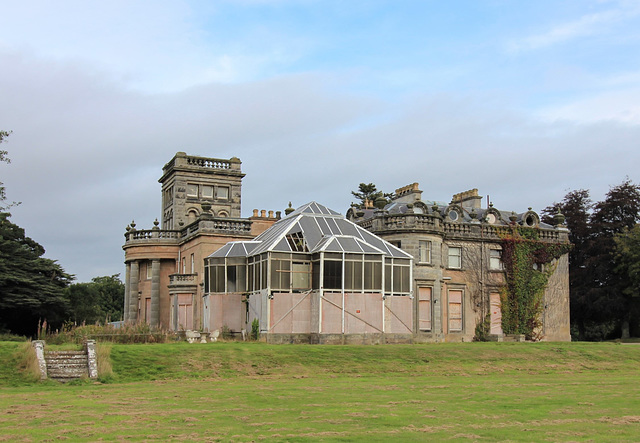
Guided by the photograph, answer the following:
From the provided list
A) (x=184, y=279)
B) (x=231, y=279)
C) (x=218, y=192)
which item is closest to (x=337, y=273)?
(x=231, y=279)

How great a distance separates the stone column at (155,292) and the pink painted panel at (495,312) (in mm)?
19266

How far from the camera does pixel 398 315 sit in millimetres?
33562

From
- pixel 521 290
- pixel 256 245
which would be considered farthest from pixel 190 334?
pixel 521 290

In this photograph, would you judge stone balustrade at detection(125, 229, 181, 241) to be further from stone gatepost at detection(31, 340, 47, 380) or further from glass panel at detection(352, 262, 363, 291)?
stone gatepost at detection(31, 340, 47, 380)

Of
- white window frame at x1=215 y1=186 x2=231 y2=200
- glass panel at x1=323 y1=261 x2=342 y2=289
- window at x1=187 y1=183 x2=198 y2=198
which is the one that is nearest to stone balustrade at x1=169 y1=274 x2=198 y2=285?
glass panel at x1=323 y1=261 x2=342 y2=289

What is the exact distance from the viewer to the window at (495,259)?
136 ft

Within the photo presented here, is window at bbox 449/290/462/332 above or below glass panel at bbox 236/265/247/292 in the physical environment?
below

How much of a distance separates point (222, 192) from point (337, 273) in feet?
75.7

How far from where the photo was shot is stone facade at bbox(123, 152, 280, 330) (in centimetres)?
3975

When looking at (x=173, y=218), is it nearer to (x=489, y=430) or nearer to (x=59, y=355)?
(x=59, y=355)

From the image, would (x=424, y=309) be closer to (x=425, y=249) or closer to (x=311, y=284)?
(x=425, y=249)

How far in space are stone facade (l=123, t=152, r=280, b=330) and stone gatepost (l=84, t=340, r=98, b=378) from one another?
35.0 ft

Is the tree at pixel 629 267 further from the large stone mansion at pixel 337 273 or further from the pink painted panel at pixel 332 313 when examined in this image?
the pink painted panel at pixel 332 313

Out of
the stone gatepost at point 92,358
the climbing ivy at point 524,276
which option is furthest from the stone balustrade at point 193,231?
the stone gatepost at point 92,358
